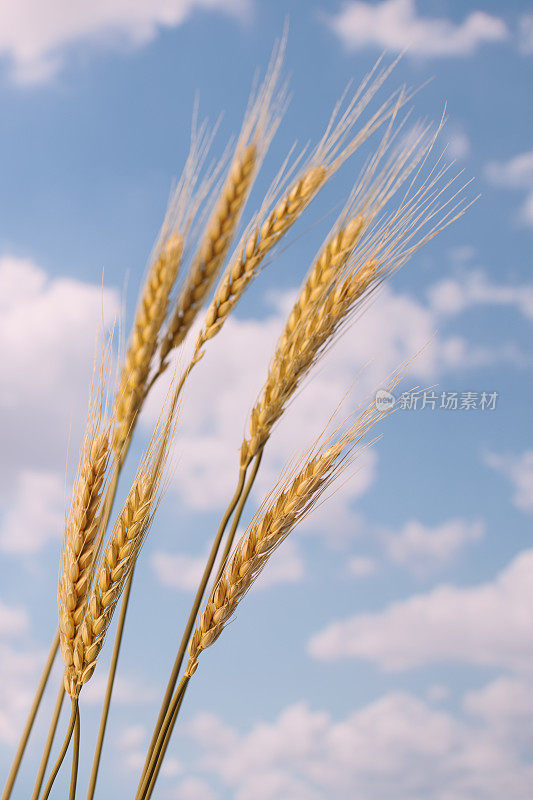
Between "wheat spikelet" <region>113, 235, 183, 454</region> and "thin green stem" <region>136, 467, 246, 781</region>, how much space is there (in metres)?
0.28

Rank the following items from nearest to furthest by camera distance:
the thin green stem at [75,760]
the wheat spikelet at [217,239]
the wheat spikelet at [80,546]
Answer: the thin green stem at [75,760] → the wheat spikelet at [80,546] → the wheat spikelet at [217,239]

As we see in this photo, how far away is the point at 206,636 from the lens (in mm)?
1576

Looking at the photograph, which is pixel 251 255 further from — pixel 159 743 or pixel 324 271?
pixel 159 743

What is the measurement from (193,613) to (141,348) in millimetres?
578

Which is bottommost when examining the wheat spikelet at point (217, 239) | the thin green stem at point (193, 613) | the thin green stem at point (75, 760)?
the thin green stem at point (75, 760)

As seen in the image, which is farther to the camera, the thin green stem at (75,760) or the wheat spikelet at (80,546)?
the wheat spikelet at (80,546)

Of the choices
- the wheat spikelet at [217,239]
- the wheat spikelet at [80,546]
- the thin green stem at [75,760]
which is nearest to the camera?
the thin green stem at [75,760]

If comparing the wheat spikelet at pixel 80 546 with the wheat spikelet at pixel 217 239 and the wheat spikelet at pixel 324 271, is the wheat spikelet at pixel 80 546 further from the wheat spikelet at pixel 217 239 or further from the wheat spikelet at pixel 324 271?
the wheat spikelet at pixel 324 271

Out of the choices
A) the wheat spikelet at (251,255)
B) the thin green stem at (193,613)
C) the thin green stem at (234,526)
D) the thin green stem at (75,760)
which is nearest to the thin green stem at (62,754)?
the thin green stem at (75,760)

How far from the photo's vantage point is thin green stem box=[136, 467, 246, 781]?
1.54 meters

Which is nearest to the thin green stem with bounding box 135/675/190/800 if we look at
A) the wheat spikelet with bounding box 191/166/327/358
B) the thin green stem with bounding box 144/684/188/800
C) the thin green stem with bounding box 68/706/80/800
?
the thin green stem with bounding box 144/684/188/800

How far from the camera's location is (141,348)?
1.59 m

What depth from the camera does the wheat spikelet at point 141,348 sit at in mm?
1581

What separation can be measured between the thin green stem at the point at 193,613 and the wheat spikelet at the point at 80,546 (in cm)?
21
